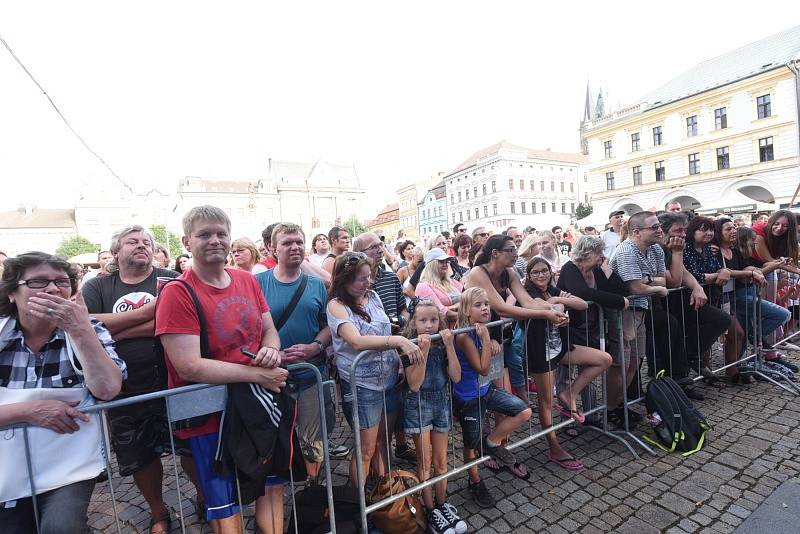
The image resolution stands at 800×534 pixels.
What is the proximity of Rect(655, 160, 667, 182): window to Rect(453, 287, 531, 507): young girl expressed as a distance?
41057mm

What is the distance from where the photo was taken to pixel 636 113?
37625 millimetres

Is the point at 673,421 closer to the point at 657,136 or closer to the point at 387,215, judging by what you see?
the point at 657,136

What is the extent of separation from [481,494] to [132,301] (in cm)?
293

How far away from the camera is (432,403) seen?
10.1 ft

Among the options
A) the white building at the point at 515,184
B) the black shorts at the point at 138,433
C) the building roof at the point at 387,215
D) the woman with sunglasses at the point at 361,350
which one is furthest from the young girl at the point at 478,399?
the building roof at the point at 387,215

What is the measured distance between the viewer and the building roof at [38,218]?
241 feet

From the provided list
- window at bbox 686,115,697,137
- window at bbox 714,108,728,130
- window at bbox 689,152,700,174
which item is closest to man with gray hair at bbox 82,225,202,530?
window at bbox 714,108,728,130

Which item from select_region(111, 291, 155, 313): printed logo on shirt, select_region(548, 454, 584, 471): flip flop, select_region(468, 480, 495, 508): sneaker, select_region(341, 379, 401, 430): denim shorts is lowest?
select_region(548, 454, 584, 471): flip flop

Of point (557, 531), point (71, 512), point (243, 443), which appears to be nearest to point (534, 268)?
point (557, 531)

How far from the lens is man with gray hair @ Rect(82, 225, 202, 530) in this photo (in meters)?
2.66

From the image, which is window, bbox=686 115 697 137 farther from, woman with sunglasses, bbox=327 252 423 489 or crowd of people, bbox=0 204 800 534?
woman with sunglasses, bbox=327 252 423 489

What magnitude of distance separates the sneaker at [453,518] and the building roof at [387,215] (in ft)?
294

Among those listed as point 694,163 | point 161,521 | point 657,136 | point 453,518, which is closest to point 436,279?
point 453,518

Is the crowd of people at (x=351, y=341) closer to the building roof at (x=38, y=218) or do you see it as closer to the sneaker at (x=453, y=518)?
the sneaker at (x=453, y=518)
